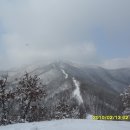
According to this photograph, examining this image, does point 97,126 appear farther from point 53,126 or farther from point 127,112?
point 127,112

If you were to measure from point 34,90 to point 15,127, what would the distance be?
19021 millimetres

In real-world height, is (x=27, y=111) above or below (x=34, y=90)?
below

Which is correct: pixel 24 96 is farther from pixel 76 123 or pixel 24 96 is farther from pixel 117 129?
pixel 117 129

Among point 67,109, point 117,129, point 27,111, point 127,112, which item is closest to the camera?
point 117,129

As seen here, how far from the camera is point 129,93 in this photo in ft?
226

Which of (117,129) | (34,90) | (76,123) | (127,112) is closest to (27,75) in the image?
(34,90)

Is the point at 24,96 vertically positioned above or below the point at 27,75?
below

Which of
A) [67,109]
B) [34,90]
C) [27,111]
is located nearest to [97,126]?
[34,90]

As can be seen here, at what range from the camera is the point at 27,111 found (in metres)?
49.0

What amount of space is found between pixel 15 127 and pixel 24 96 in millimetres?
19443

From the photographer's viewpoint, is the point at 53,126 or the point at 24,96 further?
the point at 24,96

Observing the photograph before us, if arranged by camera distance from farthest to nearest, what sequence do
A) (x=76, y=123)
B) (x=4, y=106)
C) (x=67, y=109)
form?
(x=67, y=109), (x=4, y=106), (x=76, y=123)

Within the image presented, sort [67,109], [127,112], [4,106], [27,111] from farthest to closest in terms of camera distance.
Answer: [67,109] → [127,112] → [27,111] → [4,106]

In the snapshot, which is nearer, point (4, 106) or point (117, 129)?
point (117, 129)
